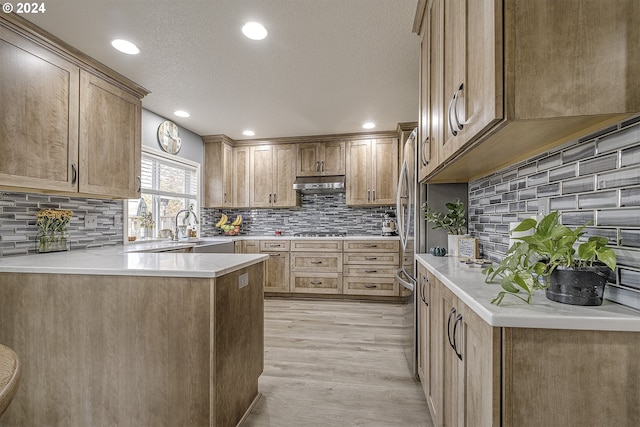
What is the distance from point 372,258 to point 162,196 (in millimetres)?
2826

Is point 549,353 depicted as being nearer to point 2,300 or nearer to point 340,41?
point 340,41

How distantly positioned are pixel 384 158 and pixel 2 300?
4.05 meters

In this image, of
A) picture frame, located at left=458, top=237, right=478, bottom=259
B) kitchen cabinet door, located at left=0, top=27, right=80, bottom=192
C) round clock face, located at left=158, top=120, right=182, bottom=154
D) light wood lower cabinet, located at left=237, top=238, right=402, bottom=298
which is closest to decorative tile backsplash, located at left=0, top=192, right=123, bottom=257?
kitchen cabinet door, located at left=0, top=27, right=80, bottom=192

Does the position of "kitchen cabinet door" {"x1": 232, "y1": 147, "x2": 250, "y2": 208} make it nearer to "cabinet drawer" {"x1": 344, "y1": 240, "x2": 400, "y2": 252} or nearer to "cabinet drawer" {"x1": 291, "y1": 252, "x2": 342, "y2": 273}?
→ "cabinet drawer" {"x1": 291, "y1": 252, "x2": 342, "y2": 273}

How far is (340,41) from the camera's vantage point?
217cm

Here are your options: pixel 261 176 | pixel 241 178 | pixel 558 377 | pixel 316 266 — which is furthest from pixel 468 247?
pixel 241 178

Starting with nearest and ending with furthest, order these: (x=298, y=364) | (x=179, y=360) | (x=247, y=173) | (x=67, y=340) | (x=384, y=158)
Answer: (x=179, y=360)
(x=67, y=340)
(x=298, y=364)
(x=384, y=158)
(x=247, y=173)

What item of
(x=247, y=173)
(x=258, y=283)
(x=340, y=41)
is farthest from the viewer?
(x=247, y=173)

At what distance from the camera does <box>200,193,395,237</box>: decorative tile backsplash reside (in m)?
4.78

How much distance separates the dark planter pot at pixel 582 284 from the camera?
839 mm

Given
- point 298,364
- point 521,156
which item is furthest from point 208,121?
point 521,156

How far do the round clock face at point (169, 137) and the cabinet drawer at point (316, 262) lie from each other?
2.09m

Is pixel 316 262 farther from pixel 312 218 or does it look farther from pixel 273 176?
pixel 273 176

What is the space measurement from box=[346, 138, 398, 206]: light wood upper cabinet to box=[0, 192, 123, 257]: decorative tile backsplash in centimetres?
293
